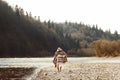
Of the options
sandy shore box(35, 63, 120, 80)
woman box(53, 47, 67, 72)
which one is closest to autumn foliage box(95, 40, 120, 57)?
sandy shore box(35, 63, 120, 80)

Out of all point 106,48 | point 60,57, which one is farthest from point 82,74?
point 106,48

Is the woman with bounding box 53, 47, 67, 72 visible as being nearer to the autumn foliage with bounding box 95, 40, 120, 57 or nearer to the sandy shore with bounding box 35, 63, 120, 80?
the sandy shore with bounding box 35, 63, 120, 80

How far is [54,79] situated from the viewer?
96.7ft

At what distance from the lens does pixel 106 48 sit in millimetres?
126312

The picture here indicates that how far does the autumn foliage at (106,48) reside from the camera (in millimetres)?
125500

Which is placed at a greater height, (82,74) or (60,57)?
(60,57)

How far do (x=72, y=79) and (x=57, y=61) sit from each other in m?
11.5

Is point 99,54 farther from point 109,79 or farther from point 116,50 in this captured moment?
point 109,79

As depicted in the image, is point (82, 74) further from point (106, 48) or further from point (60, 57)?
point (106, 48)

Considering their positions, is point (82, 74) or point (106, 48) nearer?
point (82, 74)

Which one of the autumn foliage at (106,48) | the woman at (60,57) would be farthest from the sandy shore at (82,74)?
the autumn foliage at (106,48)

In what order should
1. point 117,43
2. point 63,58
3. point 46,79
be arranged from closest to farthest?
1. point 46,79
2. point 63,58
3. point 117,43

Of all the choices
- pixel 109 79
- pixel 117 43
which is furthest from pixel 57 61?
pixel 117 43

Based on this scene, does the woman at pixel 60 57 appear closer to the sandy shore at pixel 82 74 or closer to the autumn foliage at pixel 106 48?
the sandy shore at pixel 82 74
